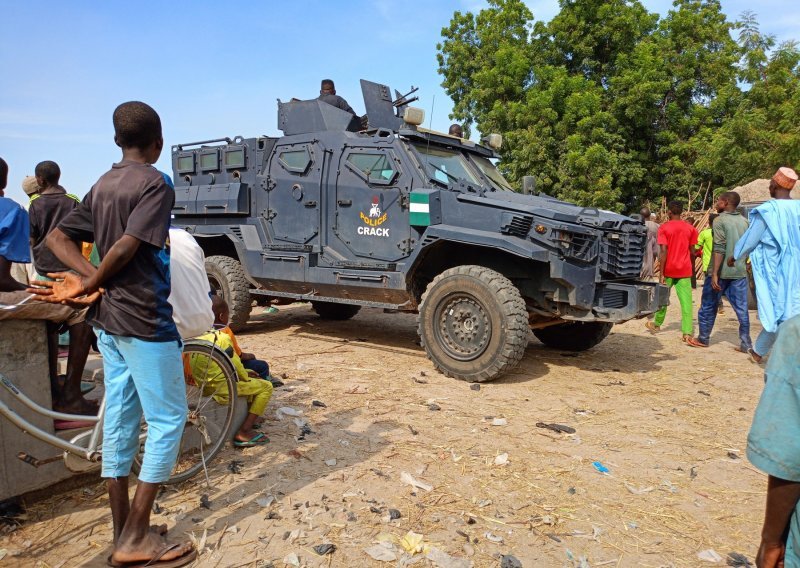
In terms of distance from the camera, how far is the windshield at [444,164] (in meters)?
6.69

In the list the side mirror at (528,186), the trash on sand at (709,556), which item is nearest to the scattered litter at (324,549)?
the trash on sand at (709,556)

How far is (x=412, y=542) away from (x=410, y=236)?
3957 mm

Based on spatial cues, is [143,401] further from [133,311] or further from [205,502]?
[205,502]

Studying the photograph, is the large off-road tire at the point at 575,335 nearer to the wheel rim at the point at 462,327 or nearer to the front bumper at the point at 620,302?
the front bumper at the point at 620,302

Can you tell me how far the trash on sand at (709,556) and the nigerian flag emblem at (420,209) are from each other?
13.2 ft

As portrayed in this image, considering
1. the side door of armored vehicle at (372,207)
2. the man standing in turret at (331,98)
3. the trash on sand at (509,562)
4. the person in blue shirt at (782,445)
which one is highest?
the man standing in turret at (331,98)

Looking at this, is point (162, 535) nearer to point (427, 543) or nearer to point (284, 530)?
point (284, 530)

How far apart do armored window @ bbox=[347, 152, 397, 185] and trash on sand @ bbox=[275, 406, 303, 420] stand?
2.83 metres

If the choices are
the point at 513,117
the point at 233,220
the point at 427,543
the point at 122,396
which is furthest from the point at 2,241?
the point at 513,117

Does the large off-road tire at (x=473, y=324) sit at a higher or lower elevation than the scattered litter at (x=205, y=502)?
higher

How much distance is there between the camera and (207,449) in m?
3.82

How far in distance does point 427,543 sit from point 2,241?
9.28ft

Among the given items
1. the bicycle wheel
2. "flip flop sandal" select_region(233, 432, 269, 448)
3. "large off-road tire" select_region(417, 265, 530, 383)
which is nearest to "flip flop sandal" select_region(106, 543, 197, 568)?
the bicycle wheel

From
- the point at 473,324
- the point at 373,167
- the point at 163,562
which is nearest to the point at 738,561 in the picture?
the point at 163,562
